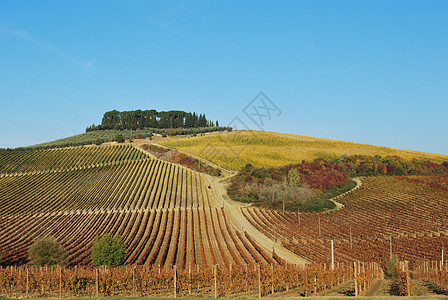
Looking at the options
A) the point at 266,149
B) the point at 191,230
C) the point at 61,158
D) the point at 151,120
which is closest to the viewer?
the point at 191,230

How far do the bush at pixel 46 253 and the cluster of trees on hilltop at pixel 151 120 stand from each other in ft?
435

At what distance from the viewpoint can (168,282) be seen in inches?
911

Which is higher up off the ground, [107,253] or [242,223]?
[107,253]

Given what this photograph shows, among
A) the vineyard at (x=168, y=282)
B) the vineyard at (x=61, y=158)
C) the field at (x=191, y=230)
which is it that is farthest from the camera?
the vineyard at (x=61, y=158)

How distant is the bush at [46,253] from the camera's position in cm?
2928

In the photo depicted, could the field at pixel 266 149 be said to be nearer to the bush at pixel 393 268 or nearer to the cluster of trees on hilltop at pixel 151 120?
the cluster of trees on hilltop at pixel 151 120

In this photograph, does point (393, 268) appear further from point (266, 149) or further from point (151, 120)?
point (151, 120)

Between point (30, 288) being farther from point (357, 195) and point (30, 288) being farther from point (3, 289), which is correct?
point (357, 195)

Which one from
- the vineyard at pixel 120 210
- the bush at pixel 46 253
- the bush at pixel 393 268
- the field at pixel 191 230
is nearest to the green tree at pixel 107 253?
the field at pixel 191 230

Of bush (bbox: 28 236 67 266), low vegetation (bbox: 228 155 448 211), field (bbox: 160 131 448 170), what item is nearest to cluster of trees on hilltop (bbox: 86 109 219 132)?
field (bbox: 160 131 448 170)

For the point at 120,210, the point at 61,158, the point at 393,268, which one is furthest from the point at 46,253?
the point at 61,158

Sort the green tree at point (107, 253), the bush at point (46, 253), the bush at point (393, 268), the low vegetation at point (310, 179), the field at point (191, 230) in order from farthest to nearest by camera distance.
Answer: the low vegetation at point (310, 179) < the bush at point (393, 268) < the green tree at point (107, 253) < the bush at point (46, 253) < the field at point (191, 230)

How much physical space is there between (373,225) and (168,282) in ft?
123

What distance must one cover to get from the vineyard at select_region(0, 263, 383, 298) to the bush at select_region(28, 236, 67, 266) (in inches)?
242
